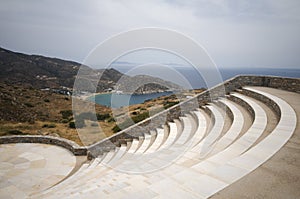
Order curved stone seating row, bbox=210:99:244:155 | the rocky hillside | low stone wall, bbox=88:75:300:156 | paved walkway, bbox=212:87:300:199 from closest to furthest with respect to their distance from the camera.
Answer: paved walkway, bbox=212:87:300:199, curved stone seating row, bbox=210:99:244:155, low stone wall, bbox=88:75:300:156, the rocky hillside

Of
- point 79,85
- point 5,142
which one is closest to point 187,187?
point 5,142

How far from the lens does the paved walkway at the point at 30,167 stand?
25.6 ft

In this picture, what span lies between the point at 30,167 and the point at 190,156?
26.4 feet

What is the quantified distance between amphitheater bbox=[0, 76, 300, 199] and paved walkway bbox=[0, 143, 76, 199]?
0.12 ft

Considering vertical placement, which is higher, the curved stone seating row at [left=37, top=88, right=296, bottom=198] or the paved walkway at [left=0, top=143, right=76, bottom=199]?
the curved stone seating row at [left=37, top=88, right=296, bottom=198]

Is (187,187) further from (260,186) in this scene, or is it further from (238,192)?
(260,186)

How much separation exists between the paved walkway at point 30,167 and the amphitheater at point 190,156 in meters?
0.04

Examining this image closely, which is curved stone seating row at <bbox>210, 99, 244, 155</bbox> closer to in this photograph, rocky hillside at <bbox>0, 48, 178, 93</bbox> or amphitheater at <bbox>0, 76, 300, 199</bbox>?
amphitheater at <bbox>0, 76, 300, 199</bbox>

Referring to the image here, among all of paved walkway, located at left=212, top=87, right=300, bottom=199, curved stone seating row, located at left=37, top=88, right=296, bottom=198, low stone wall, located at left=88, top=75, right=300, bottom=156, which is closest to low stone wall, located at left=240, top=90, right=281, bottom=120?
curved stone seating row, located at left=37, top=88, right=296, bottom=198

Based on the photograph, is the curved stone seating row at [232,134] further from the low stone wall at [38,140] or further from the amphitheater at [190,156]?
the low stone wall at [38,140]

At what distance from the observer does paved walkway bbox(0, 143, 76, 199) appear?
307 inches

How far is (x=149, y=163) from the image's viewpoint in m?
5.57

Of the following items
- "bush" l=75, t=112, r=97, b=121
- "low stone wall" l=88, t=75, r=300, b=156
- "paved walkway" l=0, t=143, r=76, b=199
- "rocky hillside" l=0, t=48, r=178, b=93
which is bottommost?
"bush" l=75, t=112, r=97, b=121

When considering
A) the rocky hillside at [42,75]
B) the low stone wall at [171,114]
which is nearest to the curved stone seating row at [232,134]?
the low stone wall at [171,114]
